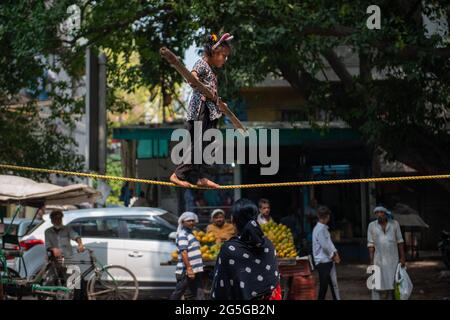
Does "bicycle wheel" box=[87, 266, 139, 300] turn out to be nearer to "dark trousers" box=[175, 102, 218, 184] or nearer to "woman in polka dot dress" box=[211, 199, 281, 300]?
"dark trousers" box=[175, 102, 218, 184]

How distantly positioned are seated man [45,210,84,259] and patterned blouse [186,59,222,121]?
20.4ft

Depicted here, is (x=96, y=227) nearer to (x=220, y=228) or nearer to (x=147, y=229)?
(x=147, y=229)

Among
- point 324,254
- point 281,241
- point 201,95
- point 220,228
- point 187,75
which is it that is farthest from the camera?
point 220,228

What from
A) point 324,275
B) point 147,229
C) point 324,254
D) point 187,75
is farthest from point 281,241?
point 187,75

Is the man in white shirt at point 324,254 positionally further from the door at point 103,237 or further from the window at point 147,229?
the door at point 103,237

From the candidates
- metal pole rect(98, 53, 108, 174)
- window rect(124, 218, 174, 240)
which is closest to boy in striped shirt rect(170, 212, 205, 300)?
window rect(124, 218, 174, 240)

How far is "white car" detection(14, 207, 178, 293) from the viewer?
1366cm

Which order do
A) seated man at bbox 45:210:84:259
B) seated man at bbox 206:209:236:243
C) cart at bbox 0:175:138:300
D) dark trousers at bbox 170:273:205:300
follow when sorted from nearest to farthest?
dark trousers at bbox 170:273:205:300 → cart at bbox 0:175:138:300 → seated man at bbox 206:209:236:243 → seated man at bbox 45:210:84:259

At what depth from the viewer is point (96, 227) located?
46.2 ft

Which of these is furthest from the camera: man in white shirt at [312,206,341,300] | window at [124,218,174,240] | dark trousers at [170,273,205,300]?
window at [124,218,174,240]

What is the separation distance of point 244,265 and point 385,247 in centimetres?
649

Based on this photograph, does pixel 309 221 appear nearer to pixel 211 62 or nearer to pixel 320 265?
pixel 320 265

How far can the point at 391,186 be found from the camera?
20625 mm

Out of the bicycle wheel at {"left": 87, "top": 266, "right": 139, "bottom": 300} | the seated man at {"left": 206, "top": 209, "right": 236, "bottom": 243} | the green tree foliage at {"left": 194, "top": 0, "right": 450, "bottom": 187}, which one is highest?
the green tree foliage at {"left": 194, "top": 0, "right": 450, "bottom": 187}
